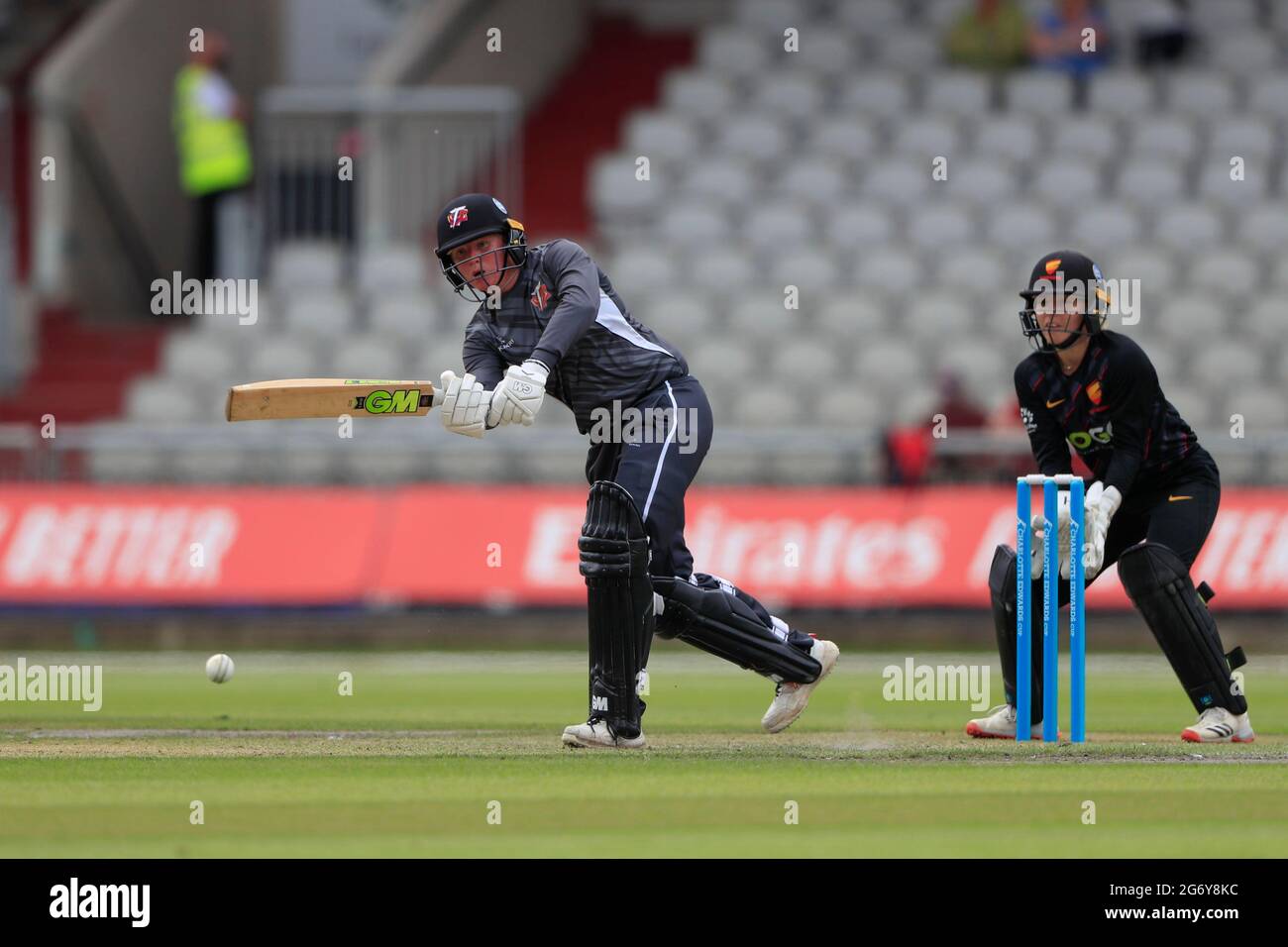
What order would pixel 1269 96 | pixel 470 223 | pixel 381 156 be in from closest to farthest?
pixel 470 223 → pixel 381 156 → pixel 1269 96

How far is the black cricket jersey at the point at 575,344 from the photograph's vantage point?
339 inches

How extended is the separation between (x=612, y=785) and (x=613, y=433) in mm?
1852

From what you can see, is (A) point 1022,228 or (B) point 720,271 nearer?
(B) point 720,271

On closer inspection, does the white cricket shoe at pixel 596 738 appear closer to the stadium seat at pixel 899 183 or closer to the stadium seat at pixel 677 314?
the stadium seat at pixel 677 314

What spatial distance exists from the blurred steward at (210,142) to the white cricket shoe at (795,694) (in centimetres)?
1306

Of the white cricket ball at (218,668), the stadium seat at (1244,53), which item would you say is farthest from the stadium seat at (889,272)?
the white cricket ball at (218,668)

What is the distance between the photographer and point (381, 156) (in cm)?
2073

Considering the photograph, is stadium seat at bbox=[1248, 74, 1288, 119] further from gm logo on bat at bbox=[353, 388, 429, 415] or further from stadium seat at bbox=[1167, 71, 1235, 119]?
gm logo on bat at bbox=[353, 388, 429, 415]

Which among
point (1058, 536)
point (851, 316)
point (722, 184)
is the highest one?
point (722, 184)

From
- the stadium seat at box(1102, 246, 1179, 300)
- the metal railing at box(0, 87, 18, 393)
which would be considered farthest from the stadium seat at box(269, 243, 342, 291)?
the stadium seat at box(1102, 246, 1179, 300)

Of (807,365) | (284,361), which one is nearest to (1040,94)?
(807,365)

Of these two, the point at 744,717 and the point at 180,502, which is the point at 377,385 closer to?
the point at 744,717

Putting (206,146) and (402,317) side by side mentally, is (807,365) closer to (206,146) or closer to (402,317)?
(402,317)

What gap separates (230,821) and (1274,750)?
4.44 metres
